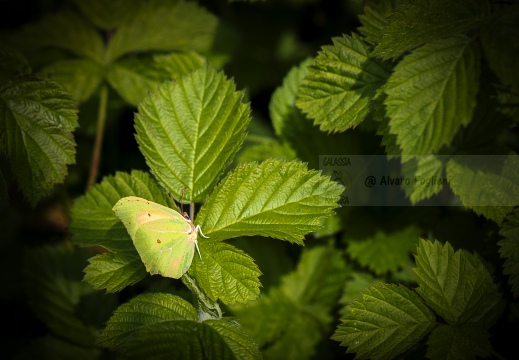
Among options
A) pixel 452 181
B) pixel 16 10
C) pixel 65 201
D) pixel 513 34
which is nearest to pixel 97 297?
pixel 65 201

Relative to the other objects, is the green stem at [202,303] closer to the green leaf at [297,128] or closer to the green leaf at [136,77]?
the green leaf at [297,128]

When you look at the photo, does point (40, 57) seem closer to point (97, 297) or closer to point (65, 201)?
point (65, 201)

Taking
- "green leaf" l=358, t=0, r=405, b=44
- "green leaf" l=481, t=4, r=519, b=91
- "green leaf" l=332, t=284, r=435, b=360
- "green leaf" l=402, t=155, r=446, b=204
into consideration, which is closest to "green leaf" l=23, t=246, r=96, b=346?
"green leaf" l=332, t=284, r=435, b=360

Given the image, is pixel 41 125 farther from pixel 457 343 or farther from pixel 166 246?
pixel 457 343

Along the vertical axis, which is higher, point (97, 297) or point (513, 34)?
point (513, 34)

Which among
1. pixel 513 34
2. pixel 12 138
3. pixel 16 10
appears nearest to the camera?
pixel 513 34

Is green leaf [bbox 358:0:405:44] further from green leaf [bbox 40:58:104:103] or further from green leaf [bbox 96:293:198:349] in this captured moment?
green leaf [bbox 40:58:104:103]

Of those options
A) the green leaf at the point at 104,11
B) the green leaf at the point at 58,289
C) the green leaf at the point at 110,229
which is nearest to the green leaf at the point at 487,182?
the green leaf at the point at 110,229
